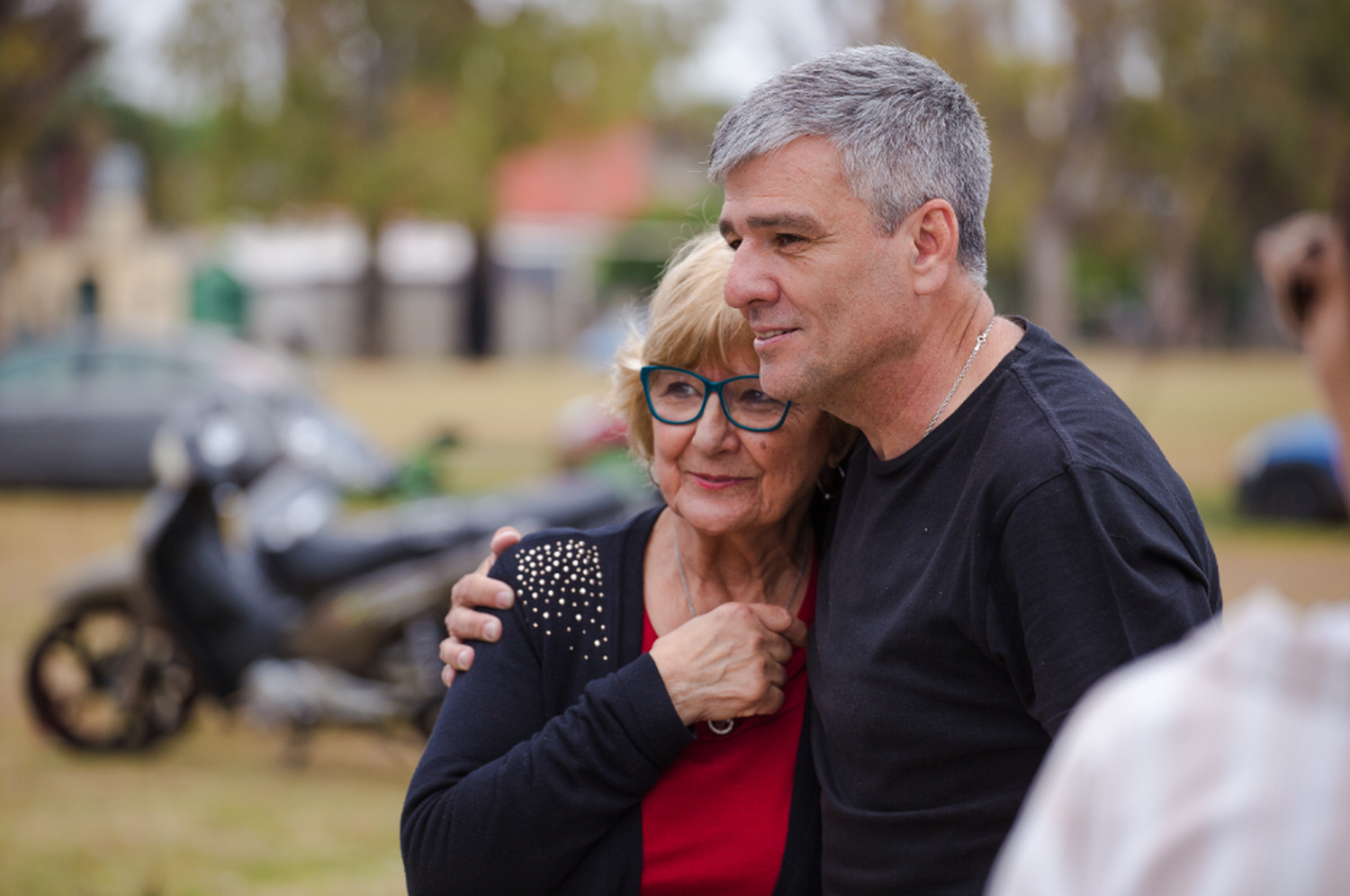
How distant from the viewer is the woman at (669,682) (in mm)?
1921

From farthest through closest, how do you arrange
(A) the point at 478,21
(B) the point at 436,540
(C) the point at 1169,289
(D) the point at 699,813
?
1. (C) the point at 1169,289
2. (A) the point at 478,21
3. (B) the point at 436,540
4. (D) the point at 699,813

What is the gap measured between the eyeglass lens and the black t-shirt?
0.25 metres

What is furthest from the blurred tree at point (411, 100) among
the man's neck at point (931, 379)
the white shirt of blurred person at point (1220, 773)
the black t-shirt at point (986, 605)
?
the white shirt of blurred person at point (1220, 773)

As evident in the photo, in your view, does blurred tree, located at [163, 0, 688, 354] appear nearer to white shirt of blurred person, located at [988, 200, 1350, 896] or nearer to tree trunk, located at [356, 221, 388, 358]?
tree trunk, located at [356, 221, 388, 358]

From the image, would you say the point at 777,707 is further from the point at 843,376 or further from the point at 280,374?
the point at 280,374

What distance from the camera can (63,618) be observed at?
6.42m

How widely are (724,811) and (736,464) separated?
529 mm

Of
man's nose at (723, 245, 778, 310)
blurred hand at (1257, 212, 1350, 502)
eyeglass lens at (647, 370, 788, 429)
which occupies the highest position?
blurred hand at (1257, 212, 1350, 502)

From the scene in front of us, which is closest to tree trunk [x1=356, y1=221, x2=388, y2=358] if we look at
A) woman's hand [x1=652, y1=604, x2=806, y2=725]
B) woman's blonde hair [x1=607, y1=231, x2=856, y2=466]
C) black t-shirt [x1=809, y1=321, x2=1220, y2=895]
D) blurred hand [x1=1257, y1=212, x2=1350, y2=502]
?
woman's blonde hair [x1=607, y1=231, x2=856, y2=466]

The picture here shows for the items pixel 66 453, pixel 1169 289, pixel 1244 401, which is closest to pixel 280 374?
pixel 66 453

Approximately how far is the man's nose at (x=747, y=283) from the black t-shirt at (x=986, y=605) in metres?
0.29

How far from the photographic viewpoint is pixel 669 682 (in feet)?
6.42

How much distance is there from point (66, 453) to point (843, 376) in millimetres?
13495

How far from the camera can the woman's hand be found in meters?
1.96
